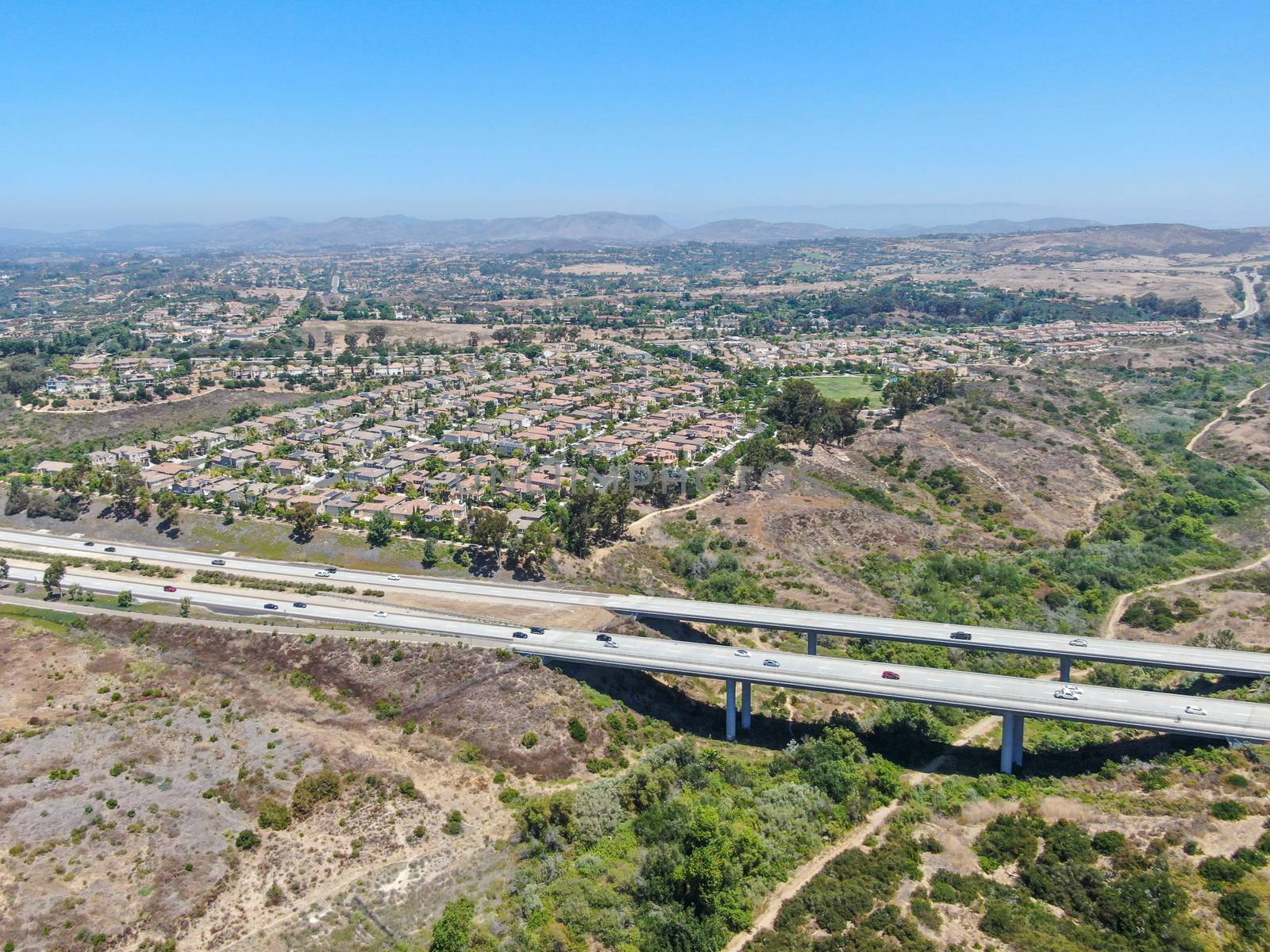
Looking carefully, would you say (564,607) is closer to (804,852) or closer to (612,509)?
(612,509)

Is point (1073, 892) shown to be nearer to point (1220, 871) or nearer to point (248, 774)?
point (1220, 871)

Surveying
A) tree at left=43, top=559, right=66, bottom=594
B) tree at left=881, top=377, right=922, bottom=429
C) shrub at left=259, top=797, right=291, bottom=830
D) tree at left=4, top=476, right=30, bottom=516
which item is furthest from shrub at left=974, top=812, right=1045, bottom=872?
tree at left=4, top=476, right=30, bottom=516

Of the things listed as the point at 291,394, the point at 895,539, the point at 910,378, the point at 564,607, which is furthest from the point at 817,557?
the point at 291,394

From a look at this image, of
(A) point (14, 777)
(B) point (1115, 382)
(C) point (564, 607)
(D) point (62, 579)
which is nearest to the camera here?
(A) point (14, 777)

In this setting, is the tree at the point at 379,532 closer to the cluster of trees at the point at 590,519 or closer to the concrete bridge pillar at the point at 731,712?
the cluster of trees at the point at 590,519

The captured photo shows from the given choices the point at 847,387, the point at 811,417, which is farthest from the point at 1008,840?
the point at 847,387

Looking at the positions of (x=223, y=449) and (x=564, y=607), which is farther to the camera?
(x=223, y=449)
